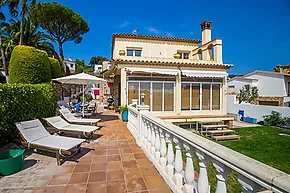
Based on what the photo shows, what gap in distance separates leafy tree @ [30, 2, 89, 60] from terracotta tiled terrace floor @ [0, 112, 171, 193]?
107 feet

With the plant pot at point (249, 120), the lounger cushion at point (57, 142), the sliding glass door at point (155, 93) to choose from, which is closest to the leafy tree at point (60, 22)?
the sliding glass door at point (155, 93)

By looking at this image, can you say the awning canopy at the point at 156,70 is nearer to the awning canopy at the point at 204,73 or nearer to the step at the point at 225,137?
Answer: the awning canopy at the point at 204,73

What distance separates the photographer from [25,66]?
42.2ft

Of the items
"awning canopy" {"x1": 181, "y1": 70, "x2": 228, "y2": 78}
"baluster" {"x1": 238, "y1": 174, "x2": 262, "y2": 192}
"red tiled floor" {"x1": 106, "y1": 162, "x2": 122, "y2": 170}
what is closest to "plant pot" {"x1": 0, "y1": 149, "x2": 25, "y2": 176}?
"red tiled floor" {"x1": 106, "y1": 162, "x2": 122, "y2": 170}

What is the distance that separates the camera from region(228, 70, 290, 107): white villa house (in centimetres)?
3272

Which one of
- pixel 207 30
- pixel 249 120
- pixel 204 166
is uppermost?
pixel 207 30

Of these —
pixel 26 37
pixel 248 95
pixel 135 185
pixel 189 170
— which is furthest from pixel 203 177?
pixel 248 95

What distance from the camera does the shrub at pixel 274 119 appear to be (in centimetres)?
2169

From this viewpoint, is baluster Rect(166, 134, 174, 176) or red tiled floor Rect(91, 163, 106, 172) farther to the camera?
red tiled floor Rect(91, 163, 106, 172)

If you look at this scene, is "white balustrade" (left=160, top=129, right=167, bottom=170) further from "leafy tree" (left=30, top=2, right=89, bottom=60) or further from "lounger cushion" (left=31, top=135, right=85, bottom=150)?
"leafy tree" (left=30, top=2, right=89, bottom=60)

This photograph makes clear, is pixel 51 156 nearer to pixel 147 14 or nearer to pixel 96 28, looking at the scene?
pixel 147 14

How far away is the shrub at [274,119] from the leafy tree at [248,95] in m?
9.64

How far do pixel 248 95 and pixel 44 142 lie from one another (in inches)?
1408

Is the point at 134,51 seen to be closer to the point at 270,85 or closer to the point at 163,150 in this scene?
the point at 163,150
